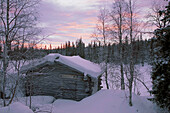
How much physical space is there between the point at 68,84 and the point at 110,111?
546cm

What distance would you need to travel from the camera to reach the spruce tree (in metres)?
7.36

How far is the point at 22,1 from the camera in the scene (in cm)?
1035

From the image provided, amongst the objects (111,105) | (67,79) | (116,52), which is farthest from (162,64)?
(116,52)

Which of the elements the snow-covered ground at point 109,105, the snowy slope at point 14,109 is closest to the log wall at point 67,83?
the snow-covered ground at point 109,105

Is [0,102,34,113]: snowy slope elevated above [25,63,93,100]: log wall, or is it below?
above

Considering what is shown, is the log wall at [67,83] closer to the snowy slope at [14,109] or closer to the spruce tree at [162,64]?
the spruce tree at [162,64]

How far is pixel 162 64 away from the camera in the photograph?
24.7 feet

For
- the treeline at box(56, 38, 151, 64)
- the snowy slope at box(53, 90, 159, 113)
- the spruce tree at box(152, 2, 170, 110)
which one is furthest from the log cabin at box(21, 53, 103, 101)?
the spruce tree at box(152, 2, 170, 110)

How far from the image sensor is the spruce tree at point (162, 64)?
7.36 meters

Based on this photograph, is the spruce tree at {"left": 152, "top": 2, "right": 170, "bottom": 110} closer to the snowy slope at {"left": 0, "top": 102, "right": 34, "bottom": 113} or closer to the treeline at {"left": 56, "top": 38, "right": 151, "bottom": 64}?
the treeline at {"left": 56, "top": 38, "right": 151, "bottom": 64}

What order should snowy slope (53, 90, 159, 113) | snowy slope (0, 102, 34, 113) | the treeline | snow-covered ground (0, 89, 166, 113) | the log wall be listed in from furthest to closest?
the treeline, the log wall, snowy slope (53, 90, 159, 113), snow-covered ground (0, 89, 166, 113), snowy slope (0, 102, 34, 113)

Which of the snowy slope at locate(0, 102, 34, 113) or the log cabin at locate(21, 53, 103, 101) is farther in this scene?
the log cabin at locate(21, 53, 103, 101)

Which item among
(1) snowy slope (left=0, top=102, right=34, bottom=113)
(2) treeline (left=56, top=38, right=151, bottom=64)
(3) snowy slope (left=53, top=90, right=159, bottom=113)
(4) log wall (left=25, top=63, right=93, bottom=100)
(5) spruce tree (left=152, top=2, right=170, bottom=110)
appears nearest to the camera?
(1) snowy slope (left=0, top=102, right=34, bottom=113)

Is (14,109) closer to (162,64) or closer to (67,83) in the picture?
(162,64)
